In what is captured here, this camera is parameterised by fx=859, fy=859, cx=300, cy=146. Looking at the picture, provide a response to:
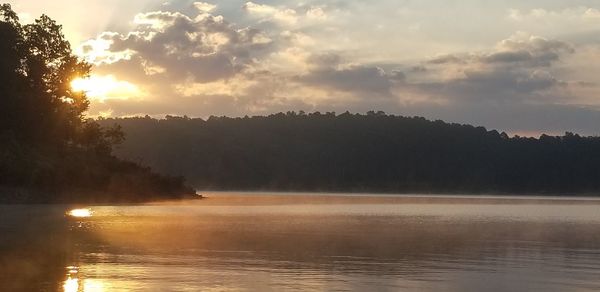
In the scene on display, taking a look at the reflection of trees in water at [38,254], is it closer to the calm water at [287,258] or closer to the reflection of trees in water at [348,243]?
the calm water at [287,258]

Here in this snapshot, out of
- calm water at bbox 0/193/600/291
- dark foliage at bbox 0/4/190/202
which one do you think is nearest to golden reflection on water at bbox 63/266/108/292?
calm water at bbox 0/193/600/291

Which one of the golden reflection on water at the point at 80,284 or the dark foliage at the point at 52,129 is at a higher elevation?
the dark foliage at the point at 52,129

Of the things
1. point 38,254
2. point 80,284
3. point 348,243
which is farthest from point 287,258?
point 80,284

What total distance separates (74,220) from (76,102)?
54.8 metres

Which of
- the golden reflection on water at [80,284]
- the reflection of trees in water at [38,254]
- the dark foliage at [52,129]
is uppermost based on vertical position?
the dark foliage at [52,129]

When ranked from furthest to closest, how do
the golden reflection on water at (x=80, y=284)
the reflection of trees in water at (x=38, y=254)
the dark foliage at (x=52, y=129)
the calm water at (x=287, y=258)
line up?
the dark foliage at (x=52, y=129) → the calm water at (x=287, y=258) → the reflection of trees in water at (x=38, y=254) → the golden reflection on water at (x=80, y=284)

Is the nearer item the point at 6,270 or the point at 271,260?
the point at 6,270

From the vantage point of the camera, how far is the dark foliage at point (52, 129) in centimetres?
9950

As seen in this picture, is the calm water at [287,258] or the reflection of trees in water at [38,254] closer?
the reflection of trees in water at [38,254]

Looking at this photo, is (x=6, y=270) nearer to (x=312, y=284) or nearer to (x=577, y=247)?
(x=312, y=284)

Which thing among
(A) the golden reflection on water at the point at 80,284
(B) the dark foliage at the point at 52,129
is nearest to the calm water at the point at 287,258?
(A) the golden reflection on water at the point at 80,284

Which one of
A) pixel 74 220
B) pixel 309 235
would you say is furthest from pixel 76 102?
pixel 309 235

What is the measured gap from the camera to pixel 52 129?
356 feet

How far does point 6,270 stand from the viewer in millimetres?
28359
